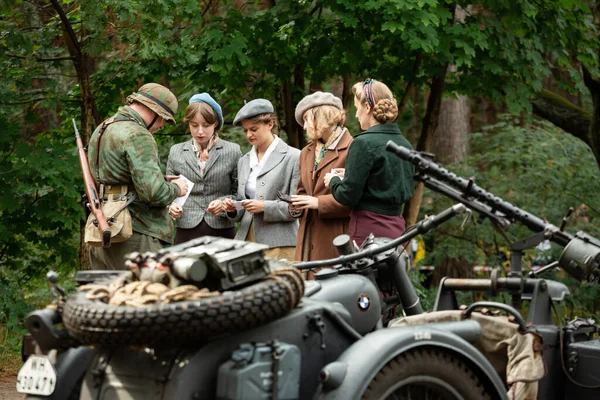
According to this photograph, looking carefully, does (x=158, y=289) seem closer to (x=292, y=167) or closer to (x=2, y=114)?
(x=292, y=167)

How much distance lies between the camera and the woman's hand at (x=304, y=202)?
264 inches

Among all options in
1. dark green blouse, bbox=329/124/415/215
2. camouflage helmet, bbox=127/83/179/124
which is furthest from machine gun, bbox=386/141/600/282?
camouflage helmet, bbox=127/83/179/124

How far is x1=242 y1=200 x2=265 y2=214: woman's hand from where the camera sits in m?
6.94

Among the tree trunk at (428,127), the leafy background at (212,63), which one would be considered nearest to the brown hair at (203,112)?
the leafy background at (212,63)

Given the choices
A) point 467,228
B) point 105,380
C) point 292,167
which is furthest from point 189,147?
point 467,228

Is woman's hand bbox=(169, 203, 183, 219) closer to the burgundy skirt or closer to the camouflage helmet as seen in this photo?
the camouflage helmet

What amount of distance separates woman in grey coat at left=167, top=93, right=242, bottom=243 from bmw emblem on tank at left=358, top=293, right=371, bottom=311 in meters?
2.84

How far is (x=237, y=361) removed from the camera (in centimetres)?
366

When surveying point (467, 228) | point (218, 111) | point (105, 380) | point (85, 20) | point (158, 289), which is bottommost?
point (467, 228)

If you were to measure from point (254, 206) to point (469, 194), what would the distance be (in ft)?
8.94

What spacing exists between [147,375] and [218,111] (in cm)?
379

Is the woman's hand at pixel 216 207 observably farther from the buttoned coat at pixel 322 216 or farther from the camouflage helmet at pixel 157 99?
the camouflage helmet at pixel 157 99

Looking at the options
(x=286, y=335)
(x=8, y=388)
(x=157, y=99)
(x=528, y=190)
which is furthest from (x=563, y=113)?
(x=286, y=335)

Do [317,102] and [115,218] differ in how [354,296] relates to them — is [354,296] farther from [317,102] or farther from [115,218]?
[317,102]
